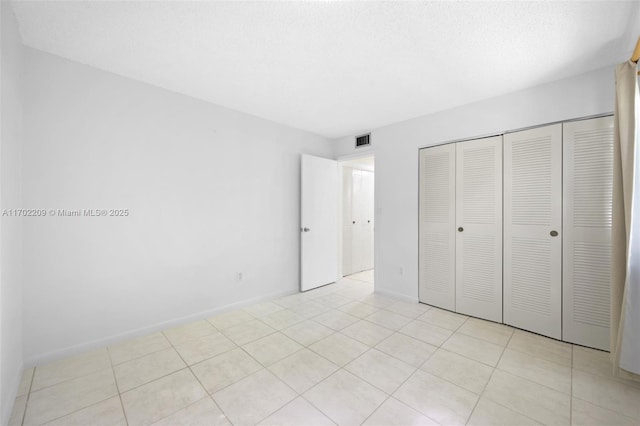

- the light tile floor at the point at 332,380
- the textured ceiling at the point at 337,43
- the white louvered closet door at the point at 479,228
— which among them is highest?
the textured ceiling at the point at 337,43

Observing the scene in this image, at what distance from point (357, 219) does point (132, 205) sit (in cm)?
388

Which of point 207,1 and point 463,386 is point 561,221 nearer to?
point 463,386

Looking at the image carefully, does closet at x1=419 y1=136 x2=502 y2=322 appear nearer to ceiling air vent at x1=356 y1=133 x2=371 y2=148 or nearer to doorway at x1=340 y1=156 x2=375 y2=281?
ceiling air vent at x1=356 y1=133 x2=371 y2=148

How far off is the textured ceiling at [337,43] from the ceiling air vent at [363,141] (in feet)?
3.91

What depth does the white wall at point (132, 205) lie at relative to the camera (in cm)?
209

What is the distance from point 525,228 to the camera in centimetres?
270

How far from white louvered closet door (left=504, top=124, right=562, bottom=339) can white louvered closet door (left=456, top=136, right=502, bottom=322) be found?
8 centimetres

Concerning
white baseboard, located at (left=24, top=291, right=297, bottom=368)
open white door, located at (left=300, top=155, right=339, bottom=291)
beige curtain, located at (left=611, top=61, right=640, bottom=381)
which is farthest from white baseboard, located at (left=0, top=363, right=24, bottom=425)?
beige curtain, located at (left=611, top=61, right=640, bottom=381)

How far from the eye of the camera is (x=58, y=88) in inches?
84.5

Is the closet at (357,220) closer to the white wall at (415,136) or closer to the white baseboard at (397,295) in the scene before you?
the white wall at (415,136)

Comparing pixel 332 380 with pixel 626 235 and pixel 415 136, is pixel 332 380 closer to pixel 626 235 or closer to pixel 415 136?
pixel 626 235

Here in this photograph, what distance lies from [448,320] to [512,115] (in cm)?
236

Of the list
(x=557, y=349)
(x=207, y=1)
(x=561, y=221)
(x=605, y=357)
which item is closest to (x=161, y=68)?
(x=207, y=1)

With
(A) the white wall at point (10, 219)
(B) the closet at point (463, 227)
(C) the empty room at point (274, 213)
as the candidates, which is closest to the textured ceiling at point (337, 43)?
(C) the empty room at point (274, 213)
